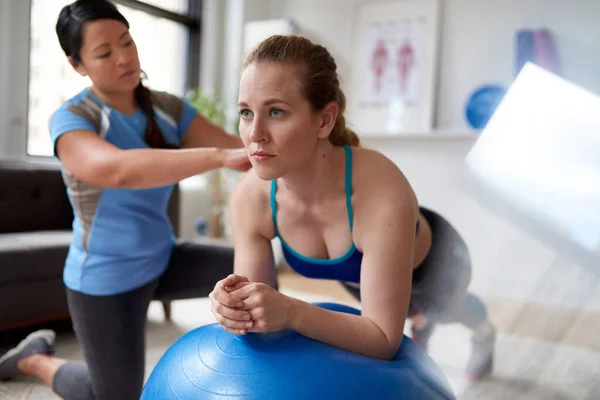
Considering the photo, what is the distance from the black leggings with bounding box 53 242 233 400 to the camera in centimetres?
107

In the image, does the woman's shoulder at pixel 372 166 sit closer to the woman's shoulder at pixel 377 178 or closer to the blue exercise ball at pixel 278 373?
the woman's shoulder at pixel 377 178

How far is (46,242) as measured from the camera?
6.34 feet

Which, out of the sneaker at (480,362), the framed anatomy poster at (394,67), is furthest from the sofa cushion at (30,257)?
the framed anatomy poster at (394,67)

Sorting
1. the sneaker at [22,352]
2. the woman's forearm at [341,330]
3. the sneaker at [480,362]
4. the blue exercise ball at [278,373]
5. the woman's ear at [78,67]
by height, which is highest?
the woman's ear at [78,67]

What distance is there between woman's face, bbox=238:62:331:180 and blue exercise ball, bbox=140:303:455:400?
0.75ft

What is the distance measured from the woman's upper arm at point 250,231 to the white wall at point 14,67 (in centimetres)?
41

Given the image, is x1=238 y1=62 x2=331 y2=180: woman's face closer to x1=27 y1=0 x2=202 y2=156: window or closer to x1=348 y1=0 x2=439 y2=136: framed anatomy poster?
x1=27 y1=0 x2=202 y2=156: window

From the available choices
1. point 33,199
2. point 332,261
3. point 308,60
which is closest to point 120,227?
point 332,261

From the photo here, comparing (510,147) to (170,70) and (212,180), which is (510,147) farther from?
(212,180)

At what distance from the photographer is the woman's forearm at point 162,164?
0.85m

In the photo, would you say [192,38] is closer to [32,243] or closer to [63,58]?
[63,58]

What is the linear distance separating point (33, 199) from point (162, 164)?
1.65m

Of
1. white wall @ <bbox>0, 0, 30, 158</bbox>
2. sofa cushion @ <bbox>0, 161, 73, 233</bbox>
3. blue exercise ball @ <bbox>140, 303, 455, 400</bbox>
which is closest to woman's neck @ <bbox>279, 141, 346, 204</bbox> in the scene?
blue exercise ball @ <bbox>140, 303, 455, 400</bbox>

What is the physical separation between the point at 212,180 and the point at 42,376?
182cm
